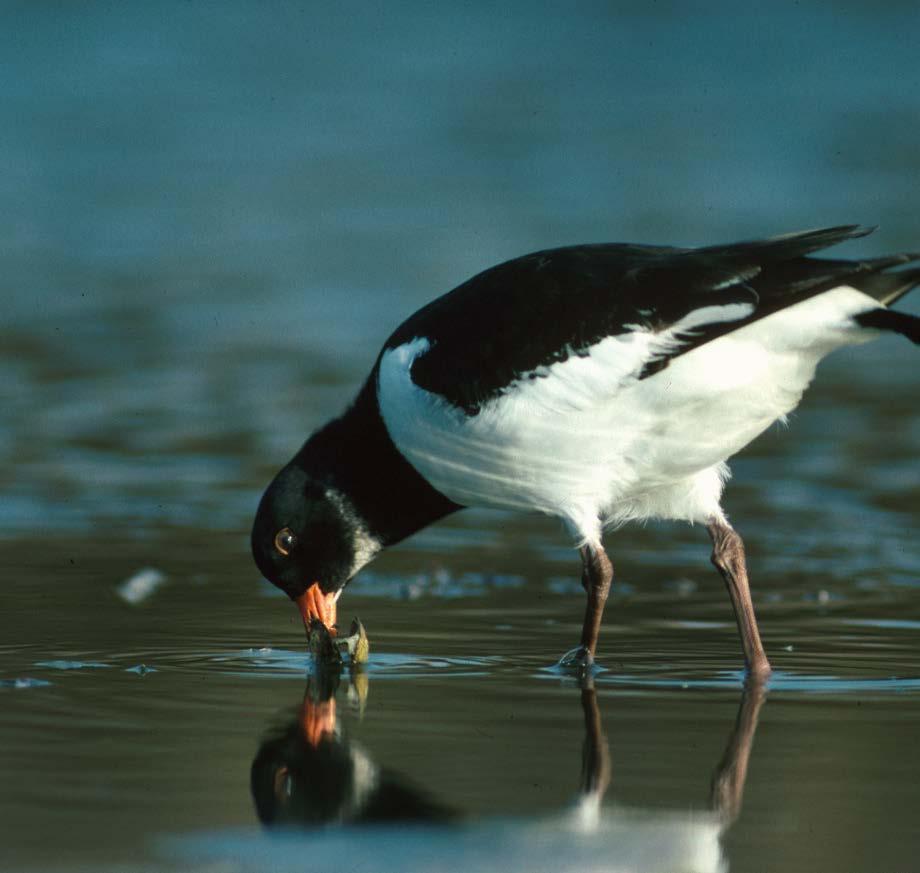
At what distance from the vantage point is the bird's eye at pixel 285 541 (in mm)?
7293

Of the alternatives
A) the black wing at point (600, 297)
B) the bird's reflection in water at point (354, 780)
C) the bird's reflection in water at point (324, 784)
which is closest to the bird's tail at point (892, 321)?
the black wing at point (600, 297)

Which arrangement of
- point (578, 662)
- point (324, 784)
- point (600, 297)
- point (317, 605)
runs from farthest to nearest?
point (317, 605)
point (578, 662)
point (600, 297)
point (324, 784)

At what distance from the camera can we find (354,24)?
28578mm

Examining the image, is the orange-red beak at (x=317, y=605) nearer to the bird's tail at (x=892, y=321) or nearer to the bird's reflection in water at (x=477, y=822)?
the bird's reflection in water at (x=477, y=822)

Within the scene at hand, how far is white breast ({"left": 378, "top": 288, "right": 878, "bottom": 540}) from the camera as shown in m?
6.27

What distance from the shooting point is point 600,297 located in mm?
6395

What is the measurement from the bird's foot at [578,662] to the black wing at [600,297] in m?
0.95

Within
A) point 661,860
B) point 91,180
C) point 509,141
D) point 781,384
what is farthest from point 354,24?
point 661,860

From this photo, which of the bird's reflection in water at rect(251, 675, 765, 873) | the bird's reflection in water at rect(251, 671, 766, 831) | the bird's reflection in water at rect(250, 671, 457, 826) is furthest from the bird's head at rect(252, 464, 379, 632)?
the bird's reflection in water at rect(251, 675, 765, 873)

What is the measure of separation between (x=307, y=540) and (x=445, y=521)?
9.22 feet

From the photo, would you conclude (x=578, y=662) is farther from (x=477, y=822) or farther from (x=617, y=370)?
(x=477, y=822)

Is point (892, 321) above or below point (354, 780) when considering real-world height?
above

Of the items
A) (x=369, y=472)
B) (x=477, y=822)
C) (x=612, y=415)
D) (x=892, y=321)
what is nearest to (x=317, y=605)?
(x=369, y=472)

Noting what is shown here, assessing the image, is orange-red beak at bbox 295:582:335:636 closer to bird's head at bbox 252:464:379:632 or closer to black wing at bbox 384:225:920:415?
bird's head at bbox 252:464:379:632
